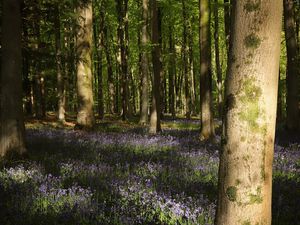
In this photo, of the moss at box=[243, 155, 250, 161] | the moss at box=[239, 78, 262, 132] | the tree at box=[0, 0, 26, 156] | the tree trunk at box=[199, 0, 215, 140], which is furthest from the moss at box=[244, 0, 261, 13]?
the tree trunk at box=[199, 0, 215, 140]

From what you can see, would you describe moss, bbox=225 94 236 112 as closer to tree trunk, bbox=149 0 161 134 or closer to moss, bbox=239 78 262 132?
moss, bbox=239 78 262 132

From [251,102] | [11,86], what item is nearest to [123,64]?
[11,86]

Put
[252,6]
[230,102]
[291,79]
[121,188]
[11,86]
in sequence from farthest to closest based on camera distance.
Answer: [291,79] < [11,86] < [121,188] < [230,102] < [252,6]

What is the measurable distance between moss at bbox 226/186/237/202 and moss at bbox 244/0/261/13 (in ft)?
3.97

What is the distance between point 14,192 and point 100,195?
4.80ft

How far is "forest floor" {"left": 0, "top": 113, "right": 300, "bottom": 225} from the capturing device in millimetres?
5363

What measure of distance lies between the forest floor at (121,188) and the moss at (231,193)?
237 cm

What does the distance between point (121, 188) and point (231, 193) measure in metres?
4.16

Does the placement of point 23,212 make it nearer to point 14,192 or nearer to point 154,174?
point 14,192

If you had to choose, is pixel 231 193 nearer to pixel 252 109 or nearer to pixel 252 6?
pixel 252 109

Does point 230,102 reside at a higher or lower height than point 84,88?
higher

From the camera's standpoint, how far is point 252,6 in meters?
2.59

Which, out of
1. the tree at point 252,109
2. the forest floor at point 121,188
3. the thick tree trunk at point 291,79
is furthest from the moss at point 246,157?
the thick tree trunk at point 291,79

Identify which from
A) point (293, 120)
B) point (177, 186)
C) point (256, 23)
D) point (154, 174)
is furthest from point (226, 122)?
point (293, 120)
